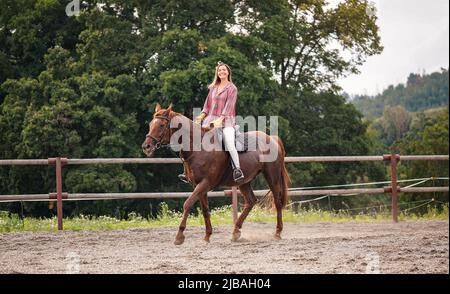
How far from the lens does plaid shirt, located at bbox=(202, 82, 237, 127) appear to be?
987 cm

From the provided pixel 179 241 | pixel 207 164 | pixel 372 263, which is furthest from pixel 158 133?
pixel 372 263

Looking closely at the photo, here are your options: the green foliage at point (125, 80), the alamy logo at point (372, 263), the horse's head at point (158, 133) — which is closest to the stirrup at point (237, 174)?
the horse's head at point (158, 133)

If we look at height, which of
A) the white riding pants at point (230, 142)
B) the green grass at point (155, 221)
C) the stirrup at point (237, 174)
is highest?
the white riding pants at point (230, 142)

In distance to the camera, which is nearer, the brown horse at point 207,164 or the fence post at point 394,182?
the brown horse at point 207,164

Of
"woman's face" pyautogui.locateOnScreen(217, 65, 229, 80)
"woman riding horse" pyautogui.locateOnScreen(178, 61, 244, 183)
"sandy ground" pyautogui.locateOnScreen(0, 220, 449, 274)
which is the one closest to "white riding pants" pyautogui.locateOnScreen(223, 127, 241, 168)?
"woman riding horse" pyautogui.locateOnScreen(178, 61, 244, 183)

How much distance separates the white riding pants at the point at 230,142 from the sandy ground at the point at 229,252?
1245 mm

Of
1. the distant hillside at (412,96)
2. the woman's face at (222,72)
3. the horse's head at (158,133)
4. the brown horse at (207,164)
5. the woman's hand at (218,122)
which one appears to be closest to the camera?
the horse's head at (158,133)

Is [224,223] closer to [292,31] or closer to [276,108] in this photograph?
[276,108]

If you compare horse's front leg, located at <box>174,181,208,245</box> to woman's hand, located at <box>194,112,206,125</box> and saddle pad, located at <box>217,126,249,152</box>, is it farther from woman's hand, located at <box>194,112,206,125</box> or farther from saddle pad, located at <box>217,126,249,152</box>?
woman's hand, located at <box>194,112,206,125</box>

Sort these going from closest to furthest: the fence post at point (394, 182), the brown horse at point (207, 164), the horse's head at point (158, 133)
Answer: the horse's head at point (158, 133)
the brown horse at point (207, 164)
the fence post at point (394, 182)

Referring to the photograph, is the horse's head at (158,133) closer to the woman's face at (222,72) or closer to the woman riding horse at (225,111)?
the woman riding horse at (225,111)

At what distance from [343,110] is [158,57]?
1058cm

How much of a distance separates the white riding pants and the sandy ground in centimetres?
125

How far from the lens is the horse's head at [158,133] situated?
361 inches
